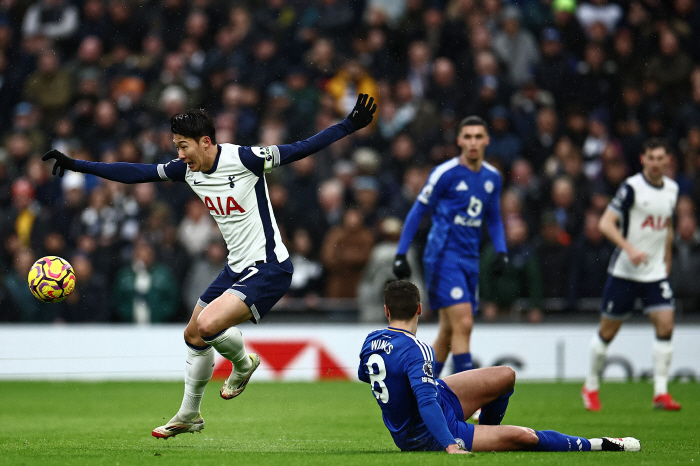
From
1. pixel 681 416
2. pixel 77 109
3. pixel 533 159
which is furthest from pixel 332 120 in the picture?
pixel 681 416

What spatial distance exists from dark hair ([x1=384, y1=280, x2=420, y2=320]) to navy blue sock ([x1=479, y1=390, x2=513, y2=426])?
35.5 inches

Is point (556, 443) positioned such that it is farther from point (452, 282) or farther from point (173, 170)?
point (173, 170)

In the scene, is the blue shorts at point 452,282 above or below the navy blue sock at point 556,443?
above

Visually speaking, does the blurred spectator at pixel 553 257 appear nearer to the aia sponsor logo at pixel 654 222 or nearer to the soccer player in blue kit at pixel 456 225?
the aia sponsor logo at pixel 654 222

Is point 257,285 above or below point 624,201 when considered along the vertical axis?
below

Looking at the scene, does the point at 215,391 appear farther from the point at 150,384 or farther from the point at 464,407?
the point at 464,407

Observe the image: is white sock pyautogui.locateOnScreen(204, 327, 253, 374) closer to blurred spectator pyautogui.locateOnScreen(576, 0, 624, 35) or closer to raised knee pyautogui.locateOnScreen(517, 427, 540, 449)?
raised knee pyautogui.locateOnScreen(517, 427, 540, 449)

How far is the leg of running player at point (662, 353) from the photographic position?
9969 mm

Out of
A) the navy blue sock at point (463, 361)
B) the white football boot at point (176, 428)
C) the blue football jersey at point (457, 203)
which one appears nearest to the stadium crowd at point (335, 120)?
the blue football jersey at point (457, 203)

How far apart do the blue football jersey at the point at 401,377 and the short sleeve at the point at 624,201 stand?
4905 mm

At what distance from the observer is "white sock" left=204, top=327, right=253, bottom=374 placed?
706 centimetres

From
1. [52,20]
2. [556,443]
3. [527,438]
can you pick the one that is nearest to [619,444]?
[556,443]

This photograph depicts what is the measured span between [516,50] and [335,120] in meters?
3.26

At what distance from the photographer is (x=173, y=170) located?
23.7 feet
